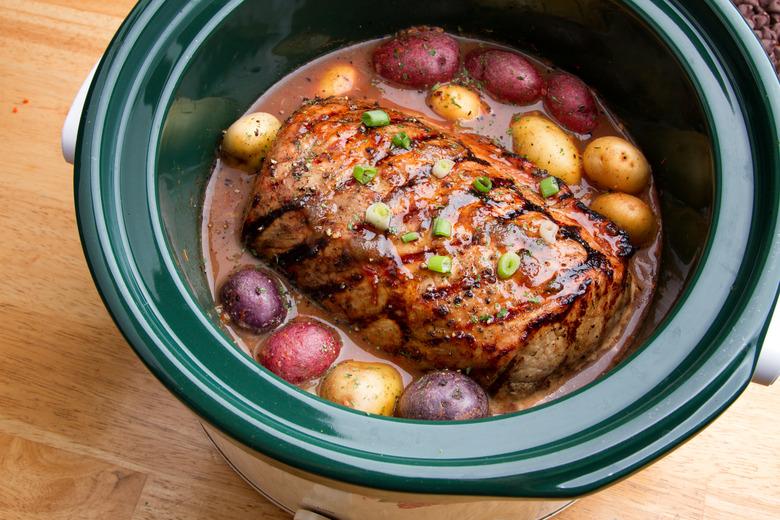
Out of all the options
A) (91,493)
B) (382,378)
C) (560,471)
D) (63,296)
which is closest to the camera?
(560,471)

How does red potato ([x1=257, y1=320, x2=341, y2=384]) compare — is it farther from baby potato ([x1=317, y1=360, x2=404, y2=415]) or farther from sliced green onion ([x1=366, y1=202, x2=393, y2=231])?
sliced green onion ([x1=366, y1=202, x2=393, y2=231])

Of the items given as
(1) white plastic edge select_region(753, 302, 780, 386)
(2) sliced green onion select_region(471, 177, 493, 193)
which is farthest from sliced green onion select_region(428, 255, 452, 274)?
(1) white plastic edge select_region(753, 302, 780, 386)

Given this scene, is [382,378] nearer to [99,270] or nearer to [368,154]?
[368,154]

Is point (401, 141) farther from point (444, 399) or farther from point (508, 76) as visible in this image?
point (444, 399)

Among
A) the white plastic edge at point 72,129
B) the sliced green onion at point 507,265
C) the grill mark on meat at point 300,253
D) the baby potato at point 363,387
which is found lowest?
the baby potato at point 363,387

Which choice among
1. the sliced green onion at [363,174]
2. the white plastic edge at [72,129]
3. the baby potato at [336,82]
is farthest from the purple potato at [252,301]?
the baby potato at [336,82]

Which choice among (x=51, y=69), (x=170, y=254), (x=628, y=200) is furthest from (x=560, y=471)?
(x=51, y=69)

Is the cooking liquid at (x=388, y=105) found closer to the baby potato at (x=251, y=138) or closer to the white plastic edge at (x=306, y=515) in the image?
the baby potato at (x=251, y=138)
